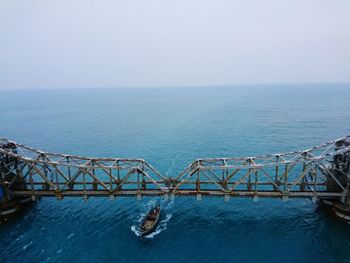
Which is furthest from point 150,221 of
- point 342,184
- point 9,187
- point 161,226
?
point 342,184

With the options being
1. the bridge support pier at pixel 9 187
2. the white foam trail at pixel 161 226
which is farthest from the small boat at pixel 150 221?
the bridge support pier at pixel 9 187

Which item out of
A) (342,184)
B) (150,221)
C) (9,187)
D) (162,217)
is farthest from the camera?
(9,187)

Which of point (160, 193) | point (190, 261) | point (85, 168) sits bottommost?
point (190, 261)

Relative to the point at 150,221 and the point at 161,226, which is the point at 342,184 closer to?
the point at 161,226

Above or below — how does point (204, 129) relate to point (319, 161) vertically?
below

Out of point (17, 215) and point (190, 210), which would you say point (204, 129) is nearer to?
point (190, 210)

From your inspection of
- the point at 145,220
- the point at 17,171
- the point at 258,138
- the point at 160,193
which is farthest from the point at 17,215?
the point at 258,138

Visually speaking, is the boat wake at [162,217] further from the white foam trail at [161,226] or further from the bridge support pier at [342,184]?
the bridge support pier at [342,184]

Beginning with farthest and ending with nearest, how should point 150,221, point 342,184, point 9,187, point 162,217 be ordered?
point 9,187, point 162,217, point 342,184, point 150,221
